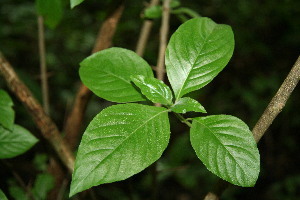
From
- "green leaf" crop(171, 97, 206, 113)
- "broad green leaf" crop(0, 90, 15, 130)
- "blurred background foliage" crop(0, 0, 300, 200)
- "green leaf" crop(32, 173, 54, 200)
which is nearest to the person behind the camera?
"green leaf" crop(171, 97, 206, 113)

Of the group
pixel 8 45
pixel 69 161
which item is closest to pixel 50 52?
pixel 8 45

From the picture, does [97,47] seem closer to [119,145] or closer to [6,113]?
[6,113]

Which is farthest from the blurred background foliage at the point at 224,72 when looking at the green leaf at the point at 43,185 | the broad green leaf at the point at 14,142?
the broad green leaf at the point at 14,142

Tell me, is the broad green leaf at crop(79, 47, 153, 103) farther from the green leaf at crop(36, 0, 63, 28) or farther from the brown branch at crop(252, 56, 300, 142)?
the green leaf at crop(36, 0, 63, 28)

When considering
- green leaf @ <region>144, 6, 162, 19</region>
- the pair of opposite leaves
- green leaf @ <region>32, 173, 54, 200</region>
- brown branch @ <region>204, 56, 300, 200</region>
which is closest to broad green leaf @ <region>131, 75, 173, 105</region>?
the pair of opposite leaves

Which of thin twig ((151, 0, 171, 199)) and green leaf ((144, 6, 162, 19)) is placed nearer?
thin twig ((151, 0, 171, 199))

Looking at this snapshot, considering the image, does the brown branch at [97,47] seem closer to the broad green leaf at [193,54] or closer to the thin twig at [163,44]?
the thin twig at [163,44]
